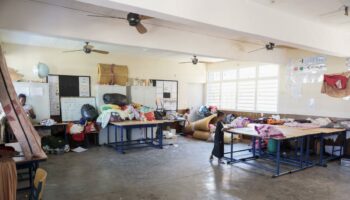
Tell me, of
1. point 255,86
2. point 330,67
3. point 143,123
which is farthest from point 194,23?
point 255,86

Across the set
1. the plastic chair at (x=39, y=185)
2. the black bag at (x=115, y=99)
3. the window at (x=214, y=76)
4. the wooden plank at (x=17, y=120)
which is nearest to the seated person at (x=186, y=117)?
the window at (x=214, y=76)

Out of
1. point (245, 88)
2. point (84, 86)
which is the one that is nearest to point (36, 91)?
point (84, 86)

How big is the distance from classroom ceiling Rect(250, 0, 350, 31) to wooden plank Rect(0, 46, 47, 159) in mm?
3618

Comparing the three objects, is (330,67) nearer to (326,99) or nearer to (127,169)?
(326,99)

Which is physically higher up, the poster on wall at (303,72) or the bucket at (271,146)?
the poster on wall at (303,72)

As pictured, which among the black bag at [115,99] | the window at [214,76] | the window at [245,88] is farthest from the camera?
the window at [214,76]

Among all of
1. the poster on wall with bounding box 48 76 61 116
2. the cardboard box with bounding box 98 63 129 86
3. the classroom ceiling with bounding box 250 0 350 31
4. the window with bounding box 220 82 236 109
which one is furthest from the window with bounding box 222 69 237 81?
the poster on wall with bounding box 48 76 61 116

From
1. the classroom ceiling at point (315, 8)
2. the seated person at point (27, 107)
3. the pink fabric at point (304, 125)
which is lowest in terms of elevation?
the pink fabric at point (304, 125)

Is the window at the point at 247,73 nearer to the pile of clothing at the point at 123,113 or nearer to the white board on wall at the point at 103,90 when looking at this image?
the pile of clothing at the point at 123,113

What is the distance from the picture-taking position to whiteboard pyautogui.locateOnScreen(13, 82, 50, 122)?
6439 mm

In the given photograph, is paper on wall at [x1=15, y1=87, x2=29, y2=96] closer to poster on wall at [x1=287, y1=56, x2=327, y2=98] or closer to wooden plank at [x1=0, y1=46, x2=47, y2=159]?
wooden plank at [x1=0, y1=46, x2=47, y2=159]

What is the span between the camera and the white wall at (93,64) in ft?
22.3

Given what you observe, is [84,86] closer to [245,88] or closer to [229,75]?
[229,75]

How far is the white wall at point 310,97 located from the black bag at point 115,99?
513 centimetres
